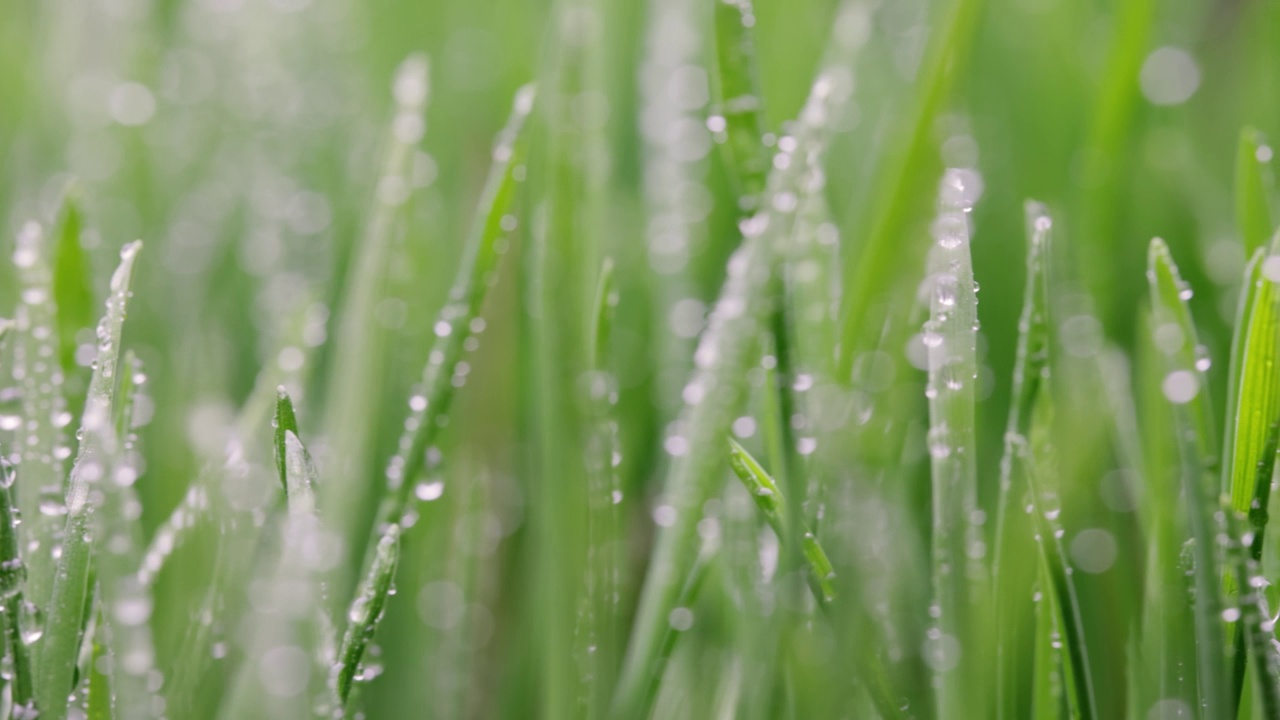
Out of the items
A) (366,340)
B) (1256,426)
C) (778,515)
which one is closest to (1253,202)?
(1256,426)

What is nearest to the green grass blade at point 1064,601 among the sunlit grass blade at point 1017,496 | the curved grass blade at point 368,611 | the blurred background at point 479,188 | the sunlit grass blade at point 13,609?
the sunlit grass blade at point 1017,496

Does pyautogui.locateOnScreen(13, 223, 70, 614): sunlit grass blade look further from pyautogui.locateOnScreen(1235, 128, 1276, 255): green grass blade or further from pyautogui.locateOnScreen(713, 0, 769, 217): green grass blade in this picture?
pyautogui.locateOnScreen(1235, 128, 1276, 255): green grass blade

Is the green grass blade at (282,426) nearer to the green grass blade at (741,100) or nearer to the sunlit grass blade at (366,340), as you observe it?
the sunlit grass blade at (366,340)

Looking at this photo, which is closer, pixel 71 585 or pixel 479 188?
pixel 71 585

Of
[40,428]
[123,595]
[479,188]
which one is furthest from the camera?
[479,188]

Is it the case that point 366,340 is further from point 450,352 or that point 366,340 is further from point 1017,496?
point 1017,496

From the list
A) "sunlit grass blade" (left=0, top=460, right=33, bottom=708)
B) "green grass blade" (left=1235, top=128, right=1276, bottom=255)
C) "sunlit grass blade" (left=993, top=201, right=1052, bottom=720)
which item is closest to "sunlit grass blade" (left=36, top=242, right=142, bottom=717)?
"sunlit grass blade" (left=0, top=460, right=33, bottom=708)
